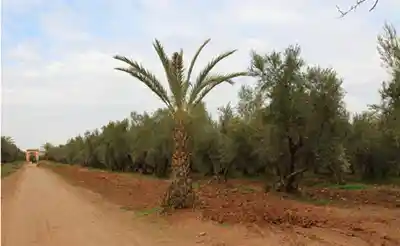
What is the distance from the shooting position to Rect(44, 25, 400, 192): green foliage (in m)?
17.8

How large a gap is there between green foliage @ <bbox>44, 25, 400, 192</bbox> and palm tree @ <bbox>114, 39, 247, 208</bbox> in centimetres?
4

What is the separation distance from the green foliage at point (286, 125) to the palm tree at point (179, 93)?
4 centimetres

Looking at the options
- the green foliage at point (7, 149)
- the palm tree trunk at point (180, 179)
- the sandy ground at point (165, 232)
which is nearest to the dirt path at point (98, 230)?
the sandy ground at point (165, 232)

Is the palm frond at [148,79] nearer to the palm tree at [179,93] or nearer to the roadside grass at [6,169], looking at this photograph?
the palm tree at [179,93]

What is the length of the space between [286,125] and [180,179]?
10.1 metres

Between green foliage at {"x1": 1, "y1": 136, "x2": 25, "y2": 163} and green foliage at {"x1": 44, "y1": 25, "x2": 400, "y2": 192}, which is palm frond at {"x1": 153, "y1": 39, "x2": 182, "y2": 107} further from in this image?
green foliage at {"x1": 1, "y1": 136, "x2": 25, "y2": 163}

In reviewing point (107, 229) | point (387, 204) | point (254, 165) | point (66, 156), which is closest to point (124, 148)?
point (254, 165)

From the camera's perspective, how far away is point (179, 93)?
684 inches

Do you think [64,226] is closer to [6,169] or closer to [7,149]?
[6,169]

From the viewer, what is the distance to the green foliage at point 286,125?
17828 millimetres

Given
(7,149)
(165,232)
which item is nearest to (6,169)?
(7,149)

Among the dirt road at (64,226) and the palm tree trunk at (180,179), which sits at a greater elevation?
the palm tree trunk at (180,179)

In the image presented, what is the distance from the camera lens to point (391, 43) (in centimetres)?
2022

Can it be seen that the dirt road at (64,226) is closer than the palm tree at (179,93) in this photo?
Yes
